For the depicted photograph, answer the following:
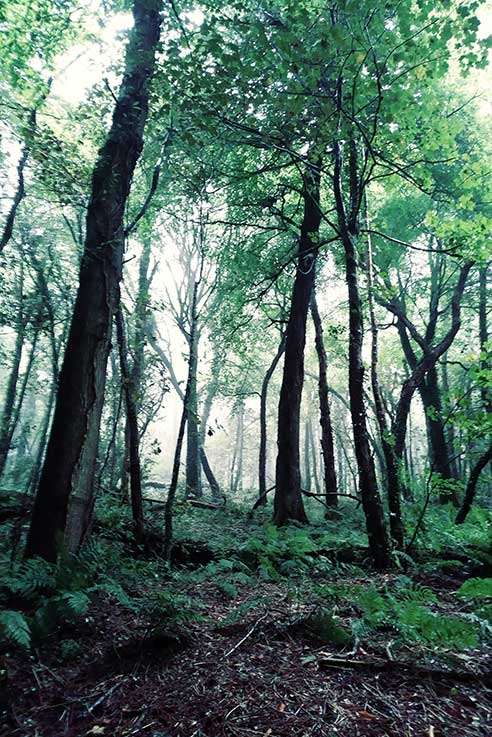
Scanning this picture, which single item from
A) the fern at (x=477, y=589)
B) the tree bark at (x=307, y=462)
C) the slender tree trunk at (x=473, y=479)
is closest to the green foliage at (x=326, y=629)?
the fern at (x=477, y=589)

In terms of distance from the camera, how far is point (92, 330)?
4879 millimetres

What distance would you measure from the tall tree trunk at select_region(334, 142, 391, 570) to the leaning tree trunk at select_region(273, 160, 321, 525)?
289 centimetres

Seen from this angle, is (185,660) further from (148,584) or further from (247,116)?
(247,116)

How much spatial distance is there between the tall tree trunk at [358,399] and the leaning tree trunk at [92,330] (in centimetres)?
289

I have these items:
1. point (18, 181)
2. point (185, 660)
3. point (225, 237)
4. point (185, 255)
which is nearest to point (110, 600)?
point (185, 660)

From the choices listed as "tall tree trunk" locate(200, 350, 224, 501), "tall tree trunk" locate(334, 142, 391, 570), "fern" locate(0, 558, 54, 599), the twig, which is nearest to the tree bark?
"tall tree trunk" locate(200, 350, 224, 501)

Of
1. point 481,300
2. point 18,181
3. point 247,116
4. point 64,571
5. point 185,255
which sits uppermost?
point 185,255

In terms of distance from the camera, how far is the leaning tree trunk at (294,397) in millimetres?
8641

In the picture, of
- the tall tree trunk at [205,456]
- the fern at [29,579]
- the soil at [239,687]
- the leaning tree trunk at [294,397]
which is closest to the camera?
the soil at [239,687]

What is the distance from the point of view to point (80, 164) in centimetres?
621

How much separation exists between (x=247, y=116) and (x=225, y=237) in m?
6.52

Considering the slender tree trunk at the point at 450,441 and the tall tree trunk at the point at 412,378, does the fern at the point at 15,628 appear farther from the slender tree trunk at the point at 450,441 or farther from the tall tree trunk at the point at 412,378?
Result: the tall tree trunk at the point at 412,378

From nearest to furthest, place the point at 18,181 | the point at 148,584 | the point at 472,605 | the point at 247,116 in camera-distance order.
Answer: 1. the point at 472,605
2. the point at 148,584
3. the point at 247,116
4. the point at 18,181

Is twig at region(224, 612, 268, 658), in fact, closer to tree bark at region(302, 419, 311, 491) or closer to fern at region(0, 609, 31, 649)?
fern at region(0, 609, 31, 649)
